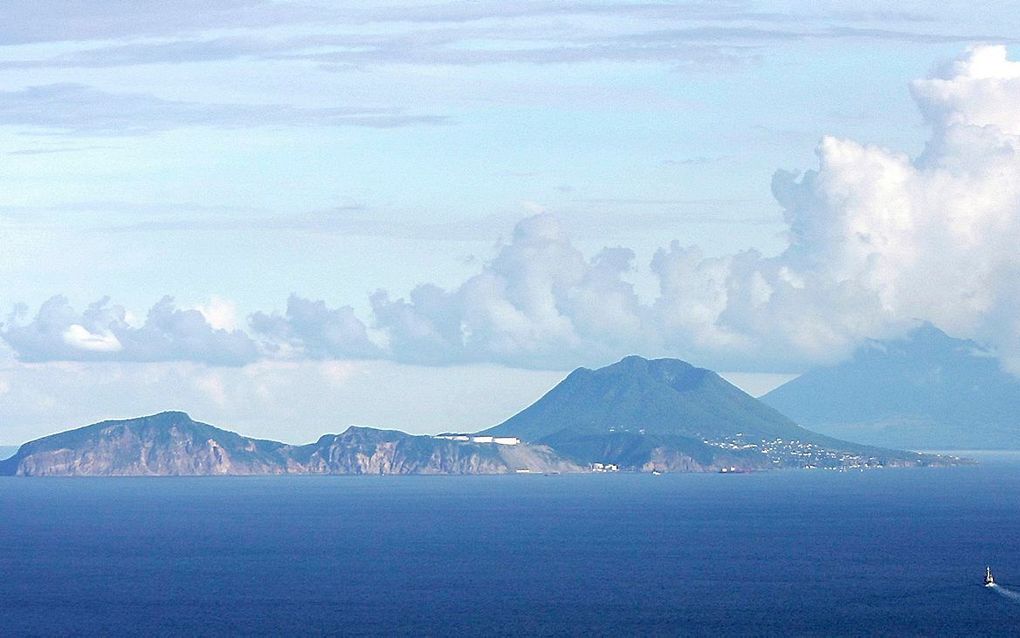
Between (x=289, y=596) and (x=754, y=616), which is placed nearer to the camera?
(x=754, y=616)

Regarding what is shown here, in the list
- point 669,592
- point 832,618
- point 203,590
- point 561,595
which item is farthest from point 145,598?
point 832,618

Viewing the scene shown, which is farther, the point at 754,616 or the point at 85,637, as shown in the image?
the point at 754,616

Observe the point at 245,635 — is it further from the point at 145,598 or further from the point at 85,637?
the point at 145,598

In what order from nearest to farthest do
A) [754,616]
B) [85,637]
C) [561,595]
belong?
[85,637], [754,616], [561,595]

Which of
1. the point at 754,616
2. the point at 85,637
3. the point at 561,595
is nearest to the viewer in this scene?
the point at 85,637

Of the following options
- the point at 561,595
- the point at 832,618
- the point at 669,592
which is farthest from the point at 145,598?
the point at 832,618

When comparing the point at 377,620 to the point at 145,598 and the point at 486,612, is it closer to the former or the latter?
the point at 486,612
